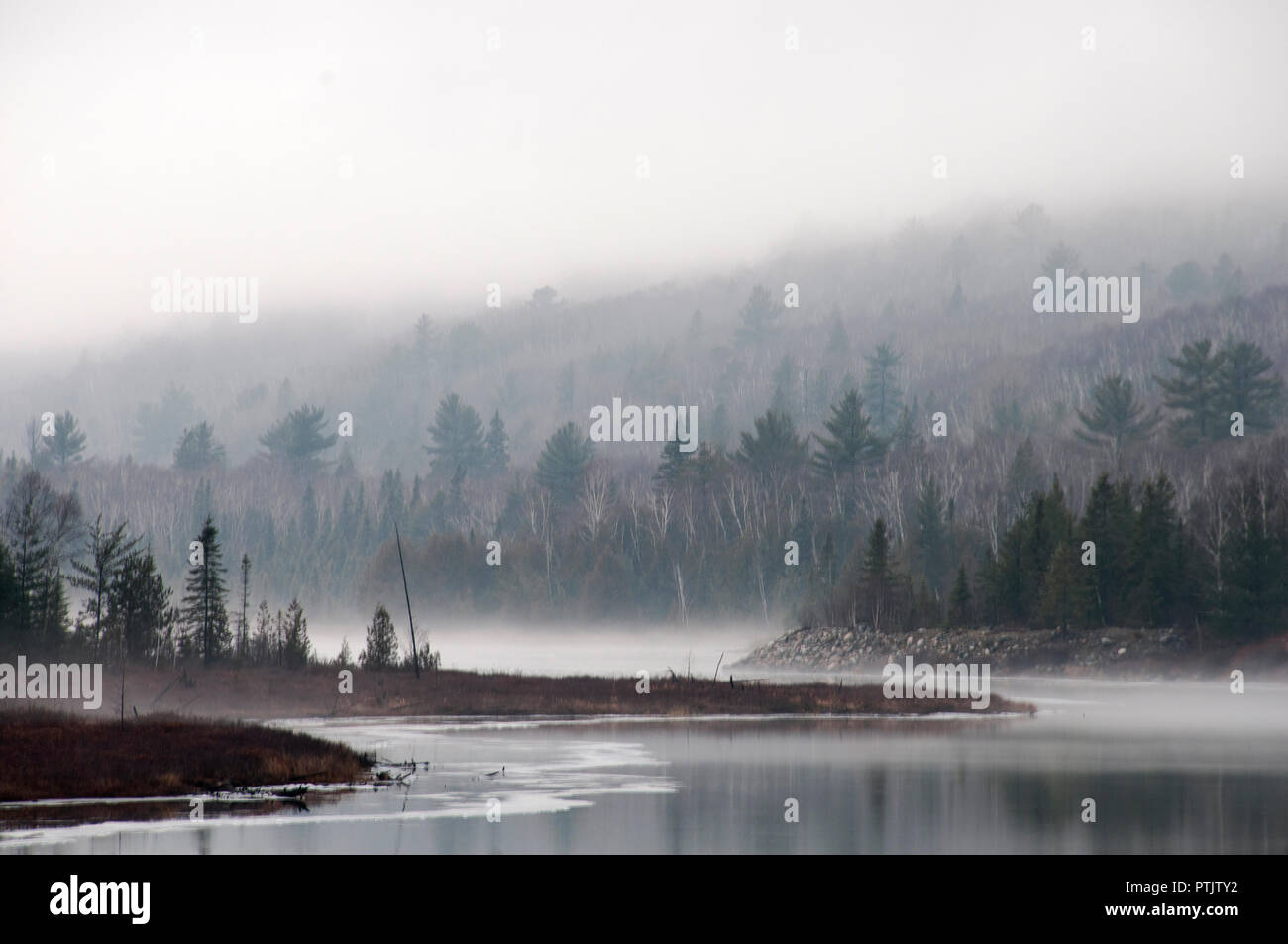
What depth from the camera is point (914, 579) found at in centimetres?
13838

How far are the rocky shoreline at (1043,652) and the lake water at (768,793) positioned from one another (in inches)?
1494

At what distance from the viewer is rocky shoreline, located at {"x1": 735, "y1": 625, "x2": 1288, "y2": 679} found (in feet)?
317

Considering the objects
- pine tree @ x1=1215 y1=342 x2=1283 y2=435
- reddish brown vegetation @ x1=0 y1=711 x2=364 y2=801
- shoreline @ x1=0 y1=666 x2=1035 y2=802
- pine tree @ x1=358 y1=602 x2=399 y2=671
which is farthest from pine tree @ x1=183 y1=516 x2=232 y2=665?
pine tree @ x1=1215 y1=342 x2=1283 y2=435

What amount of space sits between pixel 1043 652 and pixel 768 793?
71.2 metres

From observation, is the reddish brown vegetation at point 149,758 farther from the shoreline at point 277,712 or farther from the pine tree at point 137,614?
the pine tree at point 137,614

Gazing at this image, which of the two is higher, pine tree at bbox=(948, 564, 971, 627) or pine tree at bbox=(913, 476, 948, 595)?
pine tree at bbox=(913, 476, 948, 595)

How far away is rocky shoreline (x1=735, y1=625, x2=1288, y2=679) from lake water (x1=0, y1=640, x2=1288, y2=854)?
38.0 meters

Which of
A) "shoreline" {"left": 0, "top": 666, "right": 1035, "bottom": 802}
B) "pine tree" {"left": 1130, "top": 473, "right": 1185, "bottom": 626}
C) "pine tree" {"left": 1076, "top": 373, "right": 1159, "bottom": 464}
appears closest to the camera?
"shoreline" {"left": 0, "top": 666, "right": 1035, "bottom": 802}

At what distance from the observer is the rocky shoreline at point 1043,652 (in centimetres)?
9656

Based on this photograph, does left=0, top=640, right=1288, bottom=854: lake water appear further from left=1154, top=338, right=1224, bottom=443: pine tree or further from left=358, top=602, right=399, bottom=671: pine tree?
left=1154, top=338, right=1224, bottom=443: pine tree

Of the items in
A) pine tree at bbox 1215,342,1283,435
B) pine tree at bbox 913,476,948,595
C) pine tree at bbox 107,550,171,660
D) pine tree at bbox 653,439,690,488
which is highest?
pine tree at bbox 1215,342,1283,435

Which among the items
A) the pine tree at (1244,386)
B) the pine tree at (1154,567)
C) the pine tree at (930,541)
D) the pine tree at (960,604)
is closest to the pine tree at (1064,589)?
the pine tree at (1154,567)
